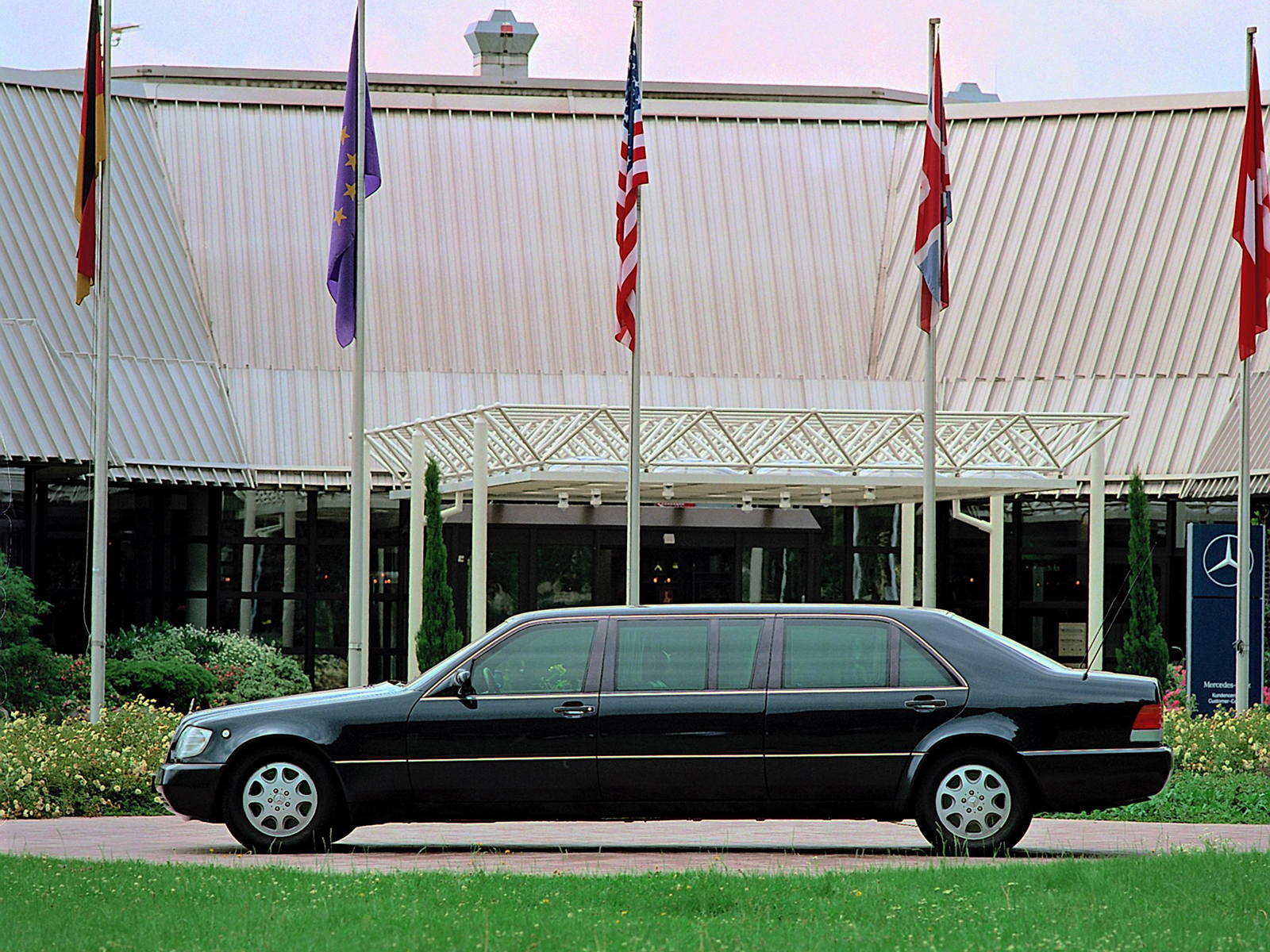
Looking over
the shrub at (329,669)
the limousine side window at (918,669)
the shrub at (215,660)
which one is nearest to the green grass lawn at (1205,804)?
the limousine side window at (918,669)

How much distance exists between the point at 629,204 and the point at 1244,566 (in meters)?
7.75

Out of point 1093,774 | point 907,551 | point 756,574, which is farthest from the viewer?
point 756,574

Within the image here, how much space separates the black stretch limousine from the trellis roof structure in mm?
9021

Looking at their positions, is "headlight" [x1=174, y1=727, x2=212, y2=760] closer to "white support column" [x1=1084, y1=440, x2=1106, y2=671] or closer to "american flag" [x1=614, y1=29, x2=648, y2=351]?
"american flag" [x1=614, y1=29, x2=648, y2=351]

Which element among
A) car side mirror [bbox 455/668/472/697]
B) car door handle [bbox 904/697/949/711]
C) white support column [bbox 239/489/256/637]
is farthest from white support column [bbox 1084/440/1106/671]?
white support column [bbox 239/489/256/637]

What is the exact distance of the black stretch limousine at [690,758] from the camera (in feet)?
34.5

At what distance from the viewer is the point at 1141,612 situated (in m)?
23.0

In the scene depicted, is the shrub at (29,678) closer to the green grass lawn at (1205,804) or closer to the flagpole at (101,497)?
the flagpole at (101,497)

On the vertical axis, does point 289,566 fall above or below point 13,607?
above

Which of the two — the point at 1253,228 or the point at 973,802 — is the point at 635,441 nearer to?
the point at 1253,228

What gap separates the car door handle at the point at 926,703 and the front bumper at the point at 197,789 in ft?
14.0

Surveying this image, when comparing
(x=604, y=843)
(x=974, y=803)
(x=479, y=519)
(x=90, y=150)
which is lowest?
(x=604, y=843)

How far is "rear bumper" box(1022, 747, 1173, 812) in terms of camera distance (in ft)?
34.3

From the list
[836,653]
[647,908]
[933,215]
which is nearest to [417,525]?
[933,215]
